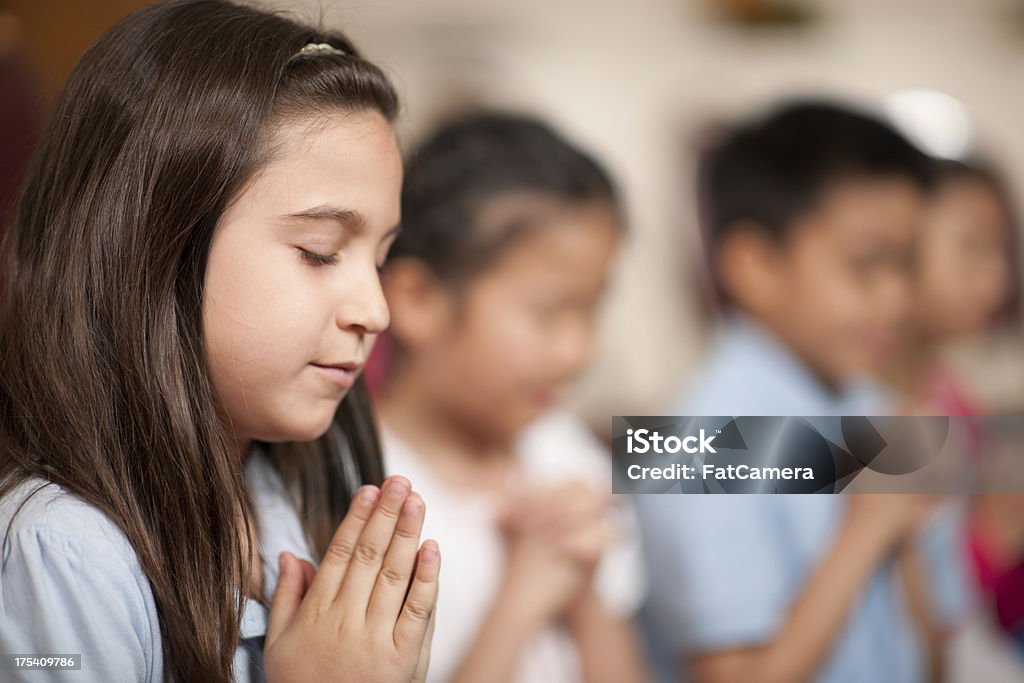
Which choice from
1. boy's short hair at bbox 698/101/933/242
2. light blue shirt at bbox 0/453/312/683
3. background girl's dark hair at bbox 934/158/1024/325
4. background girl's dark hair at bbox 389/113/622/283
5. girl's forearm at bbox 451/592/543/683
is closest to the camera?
light blue shirt at bbox 0/453/312/683

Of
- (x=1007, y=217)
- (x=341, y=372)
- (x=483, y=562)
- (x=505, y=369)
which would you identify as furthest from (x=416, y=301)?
(x=1007, y=217)

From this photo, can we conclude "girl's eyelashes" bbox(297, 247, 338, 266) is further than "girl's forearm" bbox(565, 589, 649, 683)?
No

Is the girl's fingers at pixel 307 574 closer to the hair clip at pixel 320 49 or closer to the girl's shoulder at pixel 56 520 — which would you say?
the girl's shoulder at pixel 56 520

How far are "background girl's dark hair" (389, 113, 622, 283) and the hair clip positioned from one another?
0.29m

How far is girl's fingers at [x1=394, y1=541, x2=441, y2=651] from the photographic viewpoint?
0.45 meters

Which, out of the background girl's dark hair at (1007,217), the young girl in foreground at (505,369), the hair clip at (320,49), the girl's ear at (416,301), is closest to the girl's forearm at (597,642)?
the young girl in foreground at (505,369)

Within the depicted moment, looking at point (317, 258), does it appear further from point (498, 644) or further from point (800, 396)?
point (800, 396)

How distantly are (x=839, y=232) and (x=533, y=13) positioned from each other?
0.45 metres

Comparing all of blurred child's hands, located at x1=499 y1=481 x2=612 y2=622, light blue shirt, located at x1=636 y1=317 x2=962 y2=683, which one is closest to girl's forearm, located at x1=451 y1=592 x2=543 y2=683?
blurred child's hands, located at x1=499 y1=481 x2=612 y2=622

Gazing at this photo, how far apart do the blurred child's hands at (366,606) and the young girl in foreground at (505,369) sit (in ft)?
0.94

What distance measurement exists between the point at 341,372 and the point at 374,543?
9 cm

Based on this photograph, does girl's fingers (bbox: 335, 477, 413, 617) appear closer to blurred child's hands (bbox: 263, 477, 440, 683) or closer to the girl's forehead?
blurred child's hands (bbox: 263, 477, 440, 683)


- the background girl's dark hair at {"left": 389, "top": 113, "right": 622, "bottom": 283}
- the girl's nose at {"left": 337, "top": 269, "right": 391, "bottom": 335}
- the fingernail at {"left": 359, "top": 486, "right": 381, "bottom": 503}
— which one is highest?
the background girl's dark hair at {"left": 389, "top": 113, "right": 622, "bottom": 283}

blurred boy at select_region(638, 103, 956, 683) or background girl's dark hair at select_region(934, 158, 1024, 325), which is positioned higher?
background girl's dark hair at select_region(934, 158, 1024, 325)
